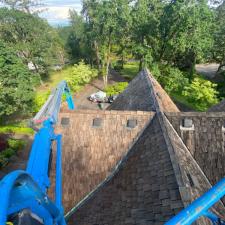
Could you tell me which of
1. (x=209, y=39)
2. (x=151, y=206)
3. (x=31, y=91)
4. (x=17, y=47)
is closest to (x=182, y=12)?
(x=209, y=39)

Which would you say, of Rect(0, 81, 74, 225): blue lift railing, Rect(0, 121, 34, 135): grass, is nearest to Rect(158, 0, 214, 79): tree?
Rect(0, 121, 34, 135): grass

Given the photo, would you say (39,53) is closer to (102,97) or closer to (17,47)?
(17,47)

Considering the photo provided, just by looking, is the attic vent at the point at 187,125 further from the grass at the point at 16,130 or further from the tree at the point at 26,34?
the tree at the point at 26,34

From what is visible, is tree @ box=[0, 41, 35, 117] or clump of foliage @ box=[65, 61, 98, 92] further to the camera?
clump of foliage @ box=[65, 61, 98, 92]

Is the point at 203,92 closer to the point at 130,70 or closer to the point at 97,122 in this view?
the point at 97,122

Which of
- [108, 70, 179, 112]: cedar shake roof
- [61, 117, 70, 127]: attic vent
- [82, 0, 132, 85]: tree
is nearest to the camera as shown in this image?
[61, 117, 70, 127]: attic vent

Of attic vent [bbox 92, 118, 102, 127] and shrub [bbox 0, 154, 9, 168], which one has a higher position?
attic vent [bbox 92, 118, 102, 127]

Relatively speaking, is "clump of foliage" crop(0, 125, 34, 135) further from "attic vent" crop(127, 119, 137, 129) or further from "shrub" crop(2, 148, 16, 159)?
"attic vent" crop(127, 119, 137, 129)

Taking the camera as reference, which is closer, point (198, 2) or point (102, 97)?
point (198, 2)
